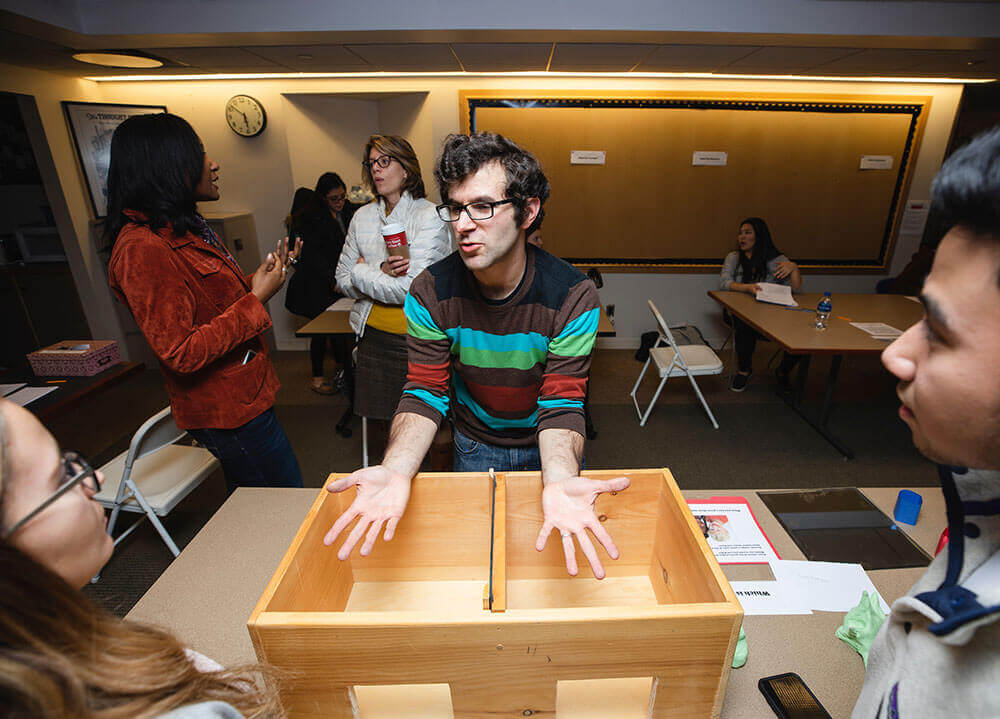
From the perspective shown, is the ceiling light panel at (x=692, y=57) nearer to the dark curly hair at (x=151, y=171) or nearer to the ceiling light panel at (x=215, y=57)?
the ceiling light panel at (x=215, y=57)

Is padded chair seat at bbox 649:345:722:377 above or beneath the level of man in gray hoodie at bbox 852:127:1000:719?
beneath

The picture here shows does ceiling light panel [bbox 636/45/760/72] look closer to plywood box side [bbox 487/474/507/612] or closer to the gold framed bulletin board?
the gold framed bulletin board

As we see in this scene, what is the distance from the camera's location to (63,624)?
446 millimetres

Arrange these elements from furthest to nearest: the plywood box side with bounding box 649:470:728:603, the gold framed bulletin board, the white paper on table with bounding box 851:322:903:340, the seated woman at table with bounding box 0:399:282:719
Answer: the gold framed bulletin board → the white paper on table with bounding box 851:322:903:340 → the plywood box side with bounding box 649:470:728:603 → the seated woman at table with bounding box 0:399:282:719

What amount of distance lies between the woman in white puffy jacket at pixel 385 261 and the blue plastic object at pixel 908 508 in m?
1.93

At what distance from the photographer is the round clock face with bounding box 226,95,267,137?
13.9 feet

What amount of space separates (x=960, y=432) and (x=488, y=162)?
3.21ft

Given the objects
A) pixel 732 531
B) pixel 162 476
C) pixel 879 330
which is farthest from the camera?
pixel 879 330

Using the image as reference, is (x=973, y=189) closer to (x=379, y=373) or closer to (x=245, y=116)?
(x=379, y=373)

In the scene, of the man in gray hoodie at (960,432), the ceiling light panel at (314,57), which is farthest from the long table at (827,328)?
the ceiling light panel at (314,57)

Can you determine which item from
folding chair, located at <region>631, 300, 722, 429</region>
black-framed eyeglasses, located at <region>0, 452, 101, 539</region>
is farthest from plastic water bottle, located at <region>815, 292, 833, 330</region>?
black-framed eyeglasses, located at <region>0, 452, 101, 539</region>

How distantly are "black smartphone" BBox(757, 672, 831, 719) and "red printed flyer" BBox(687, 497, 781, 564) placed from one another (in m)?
0.29

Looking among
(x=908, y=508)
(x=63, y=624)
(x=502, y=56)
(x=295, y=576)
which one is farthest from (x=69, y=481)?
(x=502, y=56)

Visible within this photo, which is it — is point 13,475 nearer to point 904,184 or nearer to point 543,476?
point 543,476
